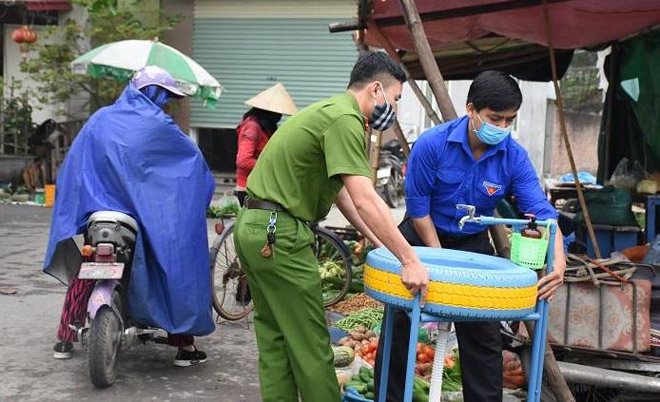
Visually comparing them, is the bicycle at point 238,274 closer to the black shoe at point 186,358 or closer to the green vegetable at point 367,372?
the black shoe at point 186,358

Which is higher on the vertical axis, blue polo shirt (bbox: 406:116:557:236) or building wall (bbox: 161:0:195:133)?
building wall (bbox: 161:0:195:133)

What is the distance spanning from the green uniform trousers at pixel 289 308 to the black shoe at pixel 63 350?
205cm

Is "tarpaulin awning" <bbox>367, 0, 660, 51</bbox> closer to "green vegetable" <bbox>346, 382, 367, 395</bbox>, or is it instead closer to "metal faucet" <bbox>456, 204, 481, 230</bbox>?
"metal faucet" <bbox>456, 204, 481, 230</bbox>

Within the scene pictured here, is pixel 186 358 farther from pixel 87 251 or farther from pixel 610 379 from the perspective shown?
pixel 610 379

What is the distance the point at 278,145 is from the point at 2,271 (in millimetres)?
5483

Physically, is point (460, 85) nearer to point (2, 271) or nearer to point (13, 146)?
point (13, 146)

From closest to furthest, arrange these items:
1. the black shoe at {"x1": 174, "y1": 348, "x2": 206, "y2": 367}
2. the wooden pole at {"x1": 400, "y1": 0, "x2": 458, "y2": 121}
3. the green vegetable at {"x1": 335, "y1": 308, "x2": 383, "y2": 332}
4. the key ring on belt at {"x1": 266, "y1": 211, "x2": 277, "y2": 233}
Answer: the key ring on belt at {"x1": 266, "y1": 211, "x2": 277, "y2": 233} < the wooden pole at {"x1": 400, "y1": 0, "x2": 458, "y2": 121} < the black shoe at {"x1": 174, "y1": 348, "x2": 206, "y2": 367} < the green vegetable at {"x1": 335, "y1": 308, "x2": 383, "y2": 332}

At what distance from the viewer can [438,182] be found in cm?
384

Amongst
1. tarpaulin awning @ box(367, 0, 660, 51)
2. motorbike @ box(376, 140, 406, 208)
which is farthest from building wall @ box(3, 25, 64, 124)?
tarpaulin awning @ box(367, 0, 660, 51)

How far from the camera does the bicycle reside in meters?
6.12

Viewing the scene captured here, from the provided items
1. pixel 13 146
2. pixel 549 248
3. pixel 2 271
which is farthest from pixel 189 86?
pixel 549 248

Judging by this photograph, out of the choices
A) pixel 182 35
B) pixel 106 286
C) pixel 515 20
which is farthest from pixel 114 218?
pixel 182 35

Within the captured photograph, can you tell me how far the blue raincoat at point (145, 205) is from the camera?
4.72 m

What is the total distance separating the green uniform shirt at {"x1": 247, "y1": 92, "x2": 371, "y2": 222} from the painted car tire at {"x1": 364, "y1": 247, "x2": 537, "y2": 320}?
49 cm
